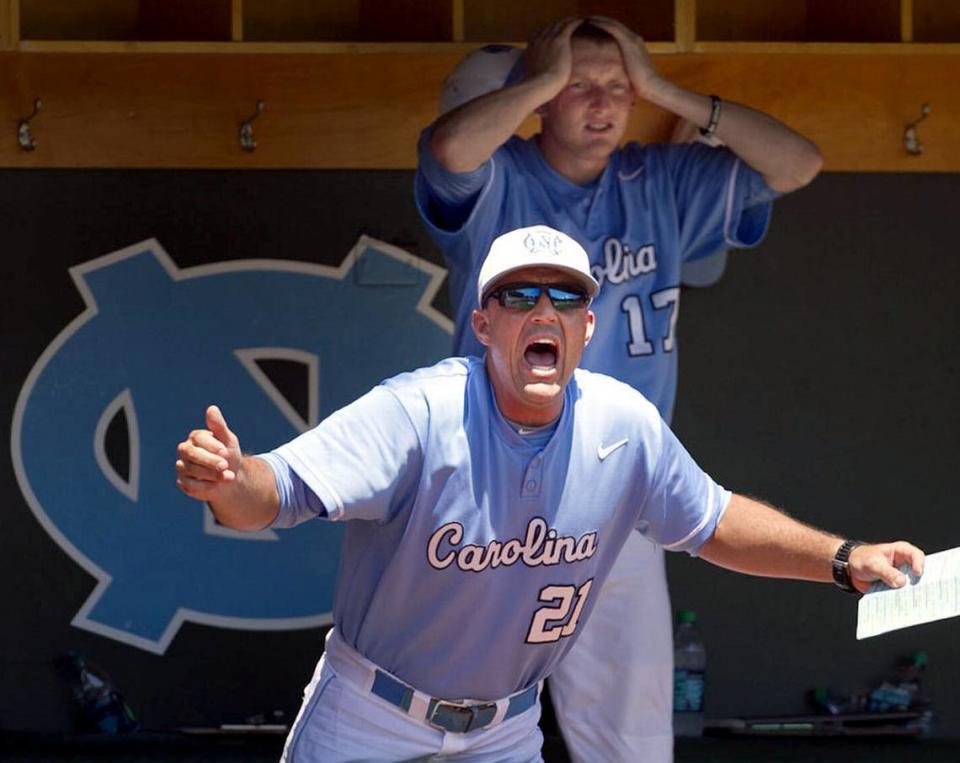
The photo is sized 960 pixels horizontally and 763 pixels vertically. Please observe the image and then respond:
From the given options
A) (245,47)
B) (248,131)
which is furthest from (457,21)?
(248,131)

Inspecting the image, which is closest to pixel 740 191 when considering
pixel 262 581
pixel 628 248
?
pixel 628 248

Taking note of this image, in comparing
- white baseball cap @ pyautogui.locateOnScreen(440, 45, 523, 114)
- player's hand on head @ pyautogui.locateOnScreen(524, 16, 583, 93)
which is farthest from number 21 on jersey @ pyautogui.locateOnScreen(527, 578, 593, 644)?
white baseball cap @ pyautogui.locateOnScreen(440, 45, 523, 114)

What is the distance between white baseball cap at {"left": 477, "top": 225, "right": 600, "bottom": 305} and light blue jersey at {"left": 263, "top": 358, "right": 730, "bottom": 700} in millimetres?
189

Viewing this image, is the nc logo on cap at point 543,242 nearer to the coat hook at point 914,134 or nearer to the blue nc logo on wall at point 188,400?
the blue nc logo on wall at point 188,400

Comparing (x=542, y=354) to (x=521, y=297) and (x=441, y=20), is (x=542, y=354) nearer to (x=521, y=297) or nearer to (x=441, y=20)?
(x=521, y=297)

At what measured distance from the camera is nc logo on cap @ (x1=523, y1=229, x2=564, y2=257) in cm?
330

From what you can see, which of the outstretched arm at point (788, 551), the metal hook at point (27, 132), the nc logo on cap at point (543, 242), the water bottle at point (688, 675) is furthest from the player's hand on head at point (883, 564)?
the metal hook at point (27, 132)

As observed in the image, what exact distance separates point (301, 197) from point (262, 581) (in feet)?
3.39

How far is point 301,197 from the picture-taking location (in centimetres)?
513

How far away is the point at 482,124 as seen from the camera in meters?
4.00

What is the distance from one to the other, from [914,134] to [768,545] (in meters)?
2.11

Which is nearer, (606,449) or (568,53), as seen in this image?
(606,449)

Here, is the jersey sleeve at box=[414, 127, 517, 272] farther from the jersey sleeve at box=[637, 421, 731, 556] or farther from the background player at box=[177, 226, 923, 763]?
the jersey sleeve at box=[637, 421, 731, 556]

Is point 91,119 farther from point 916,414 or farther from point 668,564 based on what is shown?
point 916,414
